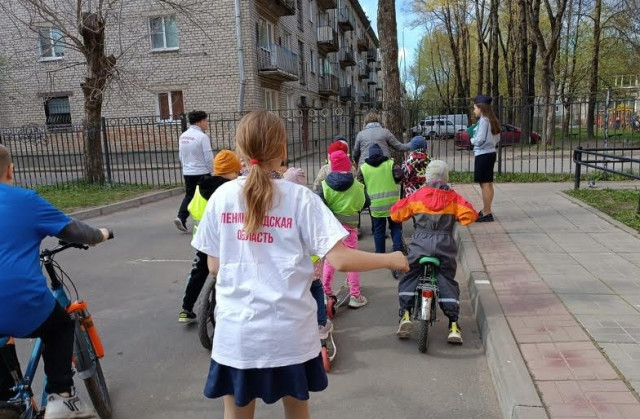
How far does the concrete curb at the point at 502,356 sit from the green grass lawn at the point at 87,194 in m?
8.36

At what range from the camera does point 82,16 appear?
41.0 ft

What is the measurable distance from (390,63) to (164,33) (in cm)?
1456

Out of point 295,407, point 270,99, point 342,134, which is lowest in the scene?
point 295,407

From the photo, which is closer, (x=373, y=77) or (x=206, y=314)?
(x=206, y=314)

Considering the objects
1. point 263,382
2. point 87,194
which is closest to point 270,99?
point 87,194

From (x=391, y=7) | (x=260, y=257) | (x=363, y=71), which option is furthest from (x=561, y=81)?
(x=260, y=257)

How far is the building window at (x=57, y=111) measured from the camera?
22755 millimetres

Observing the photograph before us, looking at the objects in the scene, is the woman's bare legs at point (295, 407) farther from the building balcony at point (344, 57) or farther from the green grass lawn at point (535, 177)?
the building balcony at point (344, 57)

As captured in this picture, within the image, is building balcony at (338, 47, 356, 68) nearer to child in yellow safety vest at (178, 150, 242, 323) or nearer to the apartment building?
the apartment building

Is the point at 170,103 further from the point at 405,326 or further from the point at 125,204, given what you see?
the point at 405,326

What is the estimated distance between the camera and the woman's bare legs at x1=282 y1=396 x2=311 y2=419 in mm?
2127

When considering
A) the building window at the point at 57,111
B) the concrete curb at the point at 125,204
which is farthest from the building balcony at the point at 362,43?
the concrete curb at the point at 125,204

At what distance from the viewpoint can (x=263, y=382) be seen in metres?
1.97

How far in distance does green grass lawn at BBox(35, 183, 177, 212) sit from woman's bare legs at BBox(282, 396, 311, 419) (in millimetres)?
9197
